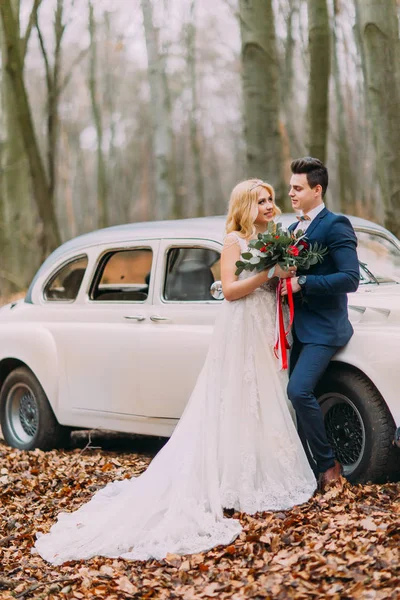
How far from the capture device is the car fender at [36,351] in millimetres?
8484

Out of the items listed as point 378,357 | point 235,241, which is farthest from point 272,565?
point 235,241

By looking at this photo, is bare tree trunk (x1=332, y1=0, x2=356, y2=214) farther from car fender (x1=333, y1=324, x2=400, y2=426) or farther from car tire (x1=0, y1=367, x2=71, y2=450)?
car fender (x1=333, y1=324, x2=400, y2=426)

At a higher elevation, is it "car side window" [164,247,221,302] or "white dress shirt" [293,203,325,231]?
"white dress shirt" [293,203,325,231]

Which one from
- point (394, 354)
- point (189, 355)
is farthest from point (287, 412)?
point (189, 355)

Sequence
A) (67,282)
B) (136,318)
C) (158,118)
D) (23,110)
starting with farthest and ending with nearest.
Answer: (158,118) < (23,110) < (67,282) < (136,318)

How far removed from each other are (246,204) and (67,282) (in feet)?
10.4

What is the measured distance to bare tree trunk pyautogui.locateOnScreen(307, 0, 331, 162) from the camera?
1225 cm

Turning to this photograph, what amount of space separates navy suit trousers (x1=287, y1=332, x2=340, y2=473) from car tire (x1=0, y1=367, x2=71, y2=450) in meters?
3.35

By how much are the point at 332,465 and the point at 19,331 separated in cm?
398

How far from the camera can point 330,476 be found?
19.5 feet

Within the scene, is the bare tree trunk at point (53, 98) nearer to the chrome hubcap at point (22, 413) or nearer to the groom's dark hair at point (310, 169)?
the chrome hubcap at point (22, 413)

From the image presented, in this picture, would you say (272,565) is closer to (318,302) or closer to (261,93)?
(318,302)

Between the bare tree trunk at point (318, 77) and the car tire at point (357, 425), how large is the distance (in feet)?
21.5

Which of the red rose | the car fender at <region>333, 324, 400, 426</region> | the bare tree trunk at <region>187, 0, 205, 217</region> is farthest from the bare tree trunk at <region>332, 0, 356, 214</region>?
the red rose
